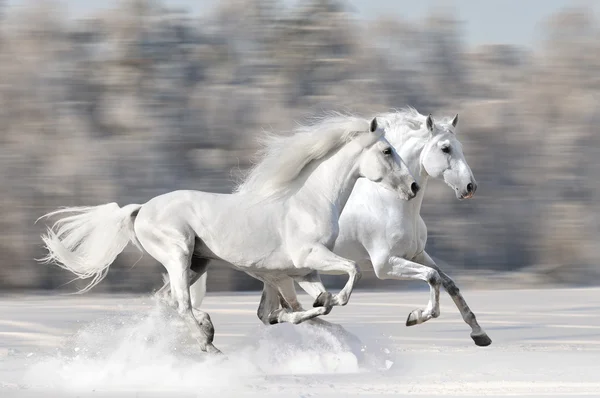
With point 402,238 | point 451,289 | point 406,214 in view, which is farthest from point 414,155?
point 451,289

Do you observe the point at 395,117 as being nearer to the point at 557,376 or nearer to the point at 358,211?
the point at 358,211

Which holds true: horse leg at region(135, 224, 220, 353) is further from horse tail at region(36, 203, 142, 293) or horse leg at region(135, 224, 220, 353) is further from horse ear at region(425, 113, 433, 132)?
horse ear at region(425, 113, 433, 132)

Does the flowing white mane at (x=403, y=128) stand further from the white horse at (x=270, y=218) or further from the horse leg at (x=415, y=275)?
the white horse at (x=270, y=218)

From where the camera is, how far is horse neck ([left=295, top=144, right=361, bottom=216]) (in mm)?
6545

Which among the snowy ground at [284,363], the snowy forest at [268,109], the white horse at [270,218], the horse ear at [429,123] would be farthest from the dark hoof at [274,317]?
the snowy forest at [268,109]

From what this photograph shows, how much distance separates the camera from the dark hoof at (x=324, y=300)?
6.23 m

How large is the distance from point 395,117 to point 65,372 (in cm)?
300

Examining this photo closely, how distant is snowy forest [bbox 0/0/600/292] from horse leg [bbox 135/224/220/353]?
25.5ft

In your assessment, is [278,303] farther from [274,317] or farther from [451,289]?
[451,289]

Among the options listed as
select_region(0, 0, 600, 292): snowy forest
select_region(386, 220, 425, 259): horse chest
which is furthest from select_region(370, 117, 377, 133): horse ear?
select_region(0, 0, 600, 292): snowy forest

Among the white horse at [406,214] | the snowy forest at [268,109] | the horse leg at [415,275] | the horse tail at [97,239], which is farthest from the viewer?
the snowy forest at [268,109]

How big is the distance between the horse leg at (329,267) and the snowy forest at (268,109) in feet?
27.1

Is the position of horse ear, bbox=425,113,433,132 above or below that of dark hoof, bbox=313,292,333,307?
above

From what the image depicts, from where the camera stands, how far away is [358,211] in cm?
798
